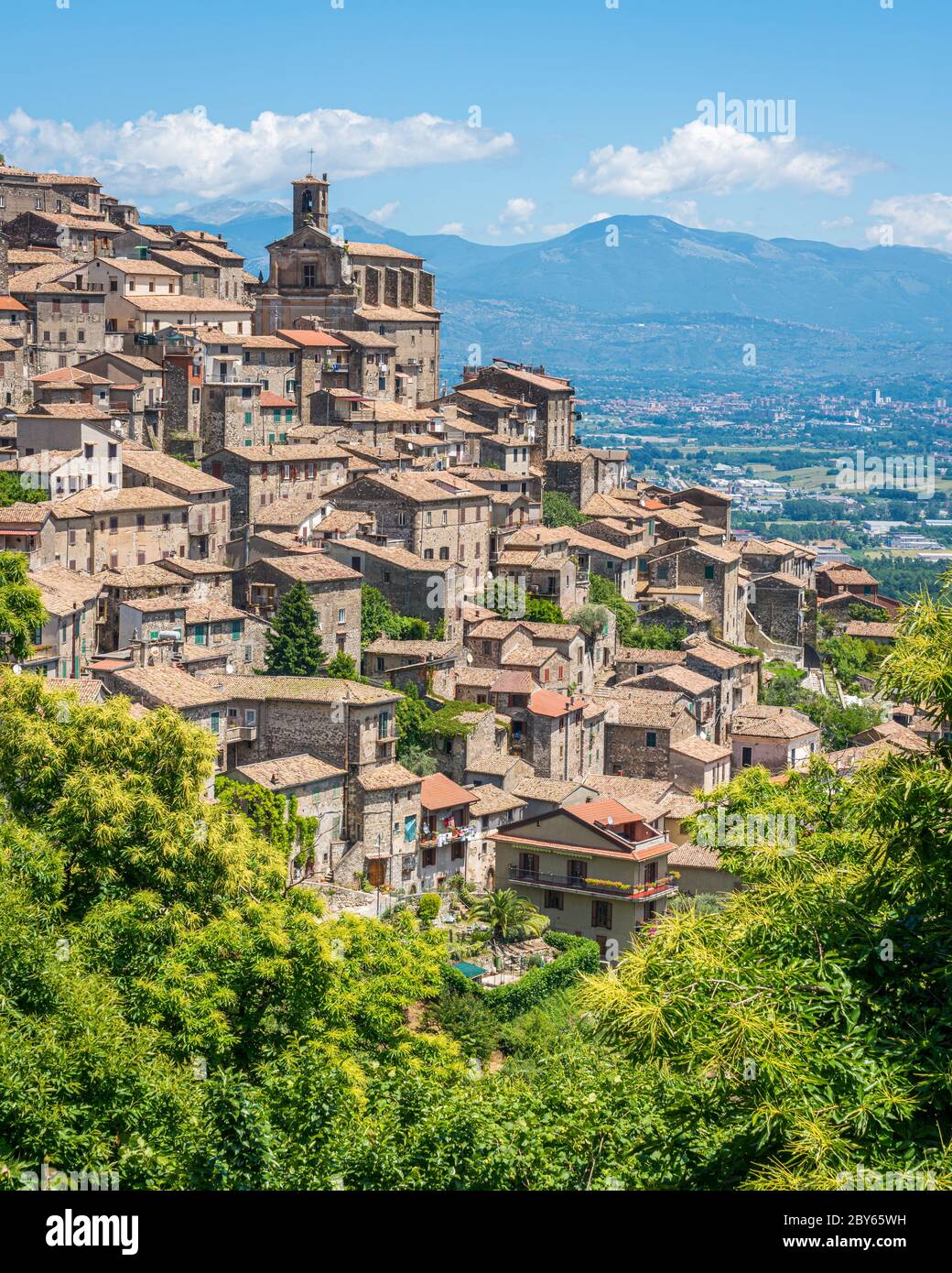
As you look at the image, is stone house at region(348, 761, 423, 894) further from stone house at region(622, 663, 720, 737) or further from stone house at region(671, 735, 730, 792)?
stone house at region(622, 663, 720, 737)

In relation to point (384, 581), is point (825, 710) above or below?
below

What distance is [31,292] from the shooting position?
70250 millimetres

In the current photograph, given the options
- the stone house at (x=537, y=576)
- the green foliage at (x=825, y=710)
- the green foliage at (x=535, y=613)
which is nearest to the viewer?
the green foliage at (x=535, y=613)

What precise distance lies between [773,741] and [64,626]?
2977 cm

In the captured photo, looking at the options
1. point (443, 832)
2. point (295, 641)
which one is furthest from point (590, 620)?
point (443, 832)

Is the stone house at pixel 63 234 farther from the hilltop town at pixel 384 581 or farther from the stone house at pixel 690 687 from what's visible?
the stone house at pixel 690 687

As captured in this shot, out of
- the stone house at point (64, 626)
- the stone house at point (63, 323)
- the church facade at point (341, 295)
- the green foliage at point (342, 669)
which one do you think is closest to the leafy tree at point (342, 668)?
the green foliage at point (342, 669)

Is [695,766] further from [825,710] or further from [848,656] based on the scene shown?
[848,656]

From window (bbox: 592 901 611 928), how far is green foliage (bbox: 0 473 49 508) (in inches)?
833

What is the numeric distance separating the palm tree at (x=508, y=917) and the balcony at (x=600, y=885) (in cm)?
254

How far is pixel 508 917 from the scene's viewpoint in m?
47.3

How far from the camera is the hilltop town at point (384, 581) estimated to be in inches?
1960

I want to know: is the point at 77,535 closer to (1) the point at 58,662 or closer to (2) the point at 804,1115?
(1) the point at 58,662
